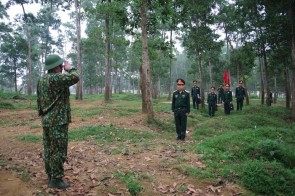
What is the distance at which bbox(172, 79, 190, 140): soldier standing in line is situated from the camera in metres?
10.4

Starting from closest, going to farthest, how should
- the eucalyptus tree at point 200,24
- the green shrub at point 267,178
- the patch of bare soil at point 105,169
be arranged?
the patch of bare soil at point 105,169 < the green shrub at point 267,178 < the eucalyptus tree at point 200,24

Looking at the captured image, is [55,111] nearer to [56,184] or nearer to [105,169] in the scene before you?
[56,184]

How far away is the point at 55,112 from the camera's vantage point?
16.1 feet

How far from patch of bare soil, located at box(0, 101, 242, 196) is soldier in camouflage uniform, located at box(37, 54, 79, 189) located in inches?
23.0

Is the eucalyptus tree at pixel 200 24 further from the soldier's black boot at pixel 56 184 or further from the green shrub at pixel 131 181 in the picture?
the soldier's black boot at pixel 56 184

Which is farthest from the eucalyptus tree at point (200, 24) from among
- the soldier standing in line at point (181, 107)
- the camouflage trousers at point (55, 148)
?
the camouflage trousers at point (55, 148)

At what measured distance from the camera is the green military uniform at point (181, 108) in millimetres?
10438

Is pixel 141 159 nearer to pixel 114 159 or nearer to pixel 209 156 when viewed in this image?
pixel 114 159

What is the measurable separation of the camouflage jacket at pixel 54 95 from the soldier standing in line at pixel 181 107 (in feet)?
20.2

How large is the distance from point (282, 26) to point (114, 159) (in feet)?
47.5

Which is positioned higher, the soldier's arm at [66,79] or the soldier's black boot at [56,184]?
the soldier's arm at [66,79]

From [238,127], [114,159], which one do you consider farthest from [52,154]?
[238,127]

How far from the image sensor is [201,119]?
17.0 meters

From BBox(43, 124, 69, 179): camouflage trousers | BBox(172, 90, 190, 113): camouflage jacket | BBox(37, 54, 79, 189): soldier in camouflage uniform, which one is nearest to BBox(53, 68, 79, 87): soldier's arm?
BBox(37, 54, 79, 189): soldier in camouflage uniform
